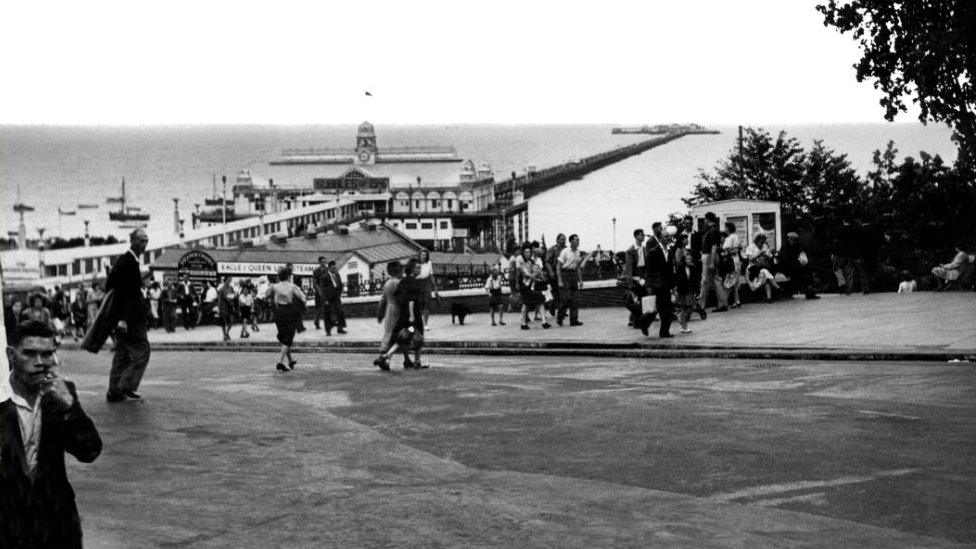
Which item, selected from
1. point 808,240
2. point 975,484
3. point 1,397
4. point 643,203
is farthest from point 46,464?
point 643,203

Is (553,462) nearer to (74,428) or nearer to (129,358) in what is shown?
(129,358)

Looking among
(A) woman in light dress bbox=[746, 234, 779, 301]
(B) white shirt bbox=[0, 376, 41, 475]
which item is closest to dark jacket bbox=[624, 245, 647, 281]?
(A) woman in light dress bbox=[746, 234, 779, 301]

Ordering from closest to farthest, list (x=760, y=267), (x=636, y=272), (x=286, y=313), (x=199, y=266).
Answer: (x=286, y=313), (x=636, y=272), (x=760, y=267), (x=199, y=266)

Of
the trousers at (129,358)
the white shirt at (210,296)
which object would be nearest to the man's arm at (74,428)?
the trousers at (129,358)

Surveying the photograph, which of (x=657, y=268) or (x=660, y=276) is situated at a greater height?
(x=657, y=268)

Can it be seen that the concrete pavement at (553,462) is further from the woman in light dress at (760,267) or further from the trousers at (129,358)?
the woman in light dress at (760,267)

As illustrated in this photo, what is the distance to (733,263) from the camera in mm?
24797

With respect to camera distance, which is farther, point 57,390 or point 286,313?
point 286,313

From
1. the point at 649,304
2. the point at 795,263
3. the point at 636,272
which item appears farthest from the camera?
the point at 795,263

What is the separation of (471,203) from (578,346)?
173 meters

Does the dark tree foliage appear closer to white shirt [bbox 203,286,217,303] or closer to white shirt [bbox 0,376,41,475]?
white shirt [bbox 203,286,217,303]

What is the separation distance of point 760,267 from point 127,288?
14.9 meters

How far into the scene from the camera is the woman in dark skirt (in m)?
18.8

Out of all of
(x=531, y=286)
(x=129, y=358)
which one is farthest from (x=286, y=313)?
(x=531, y=286)
